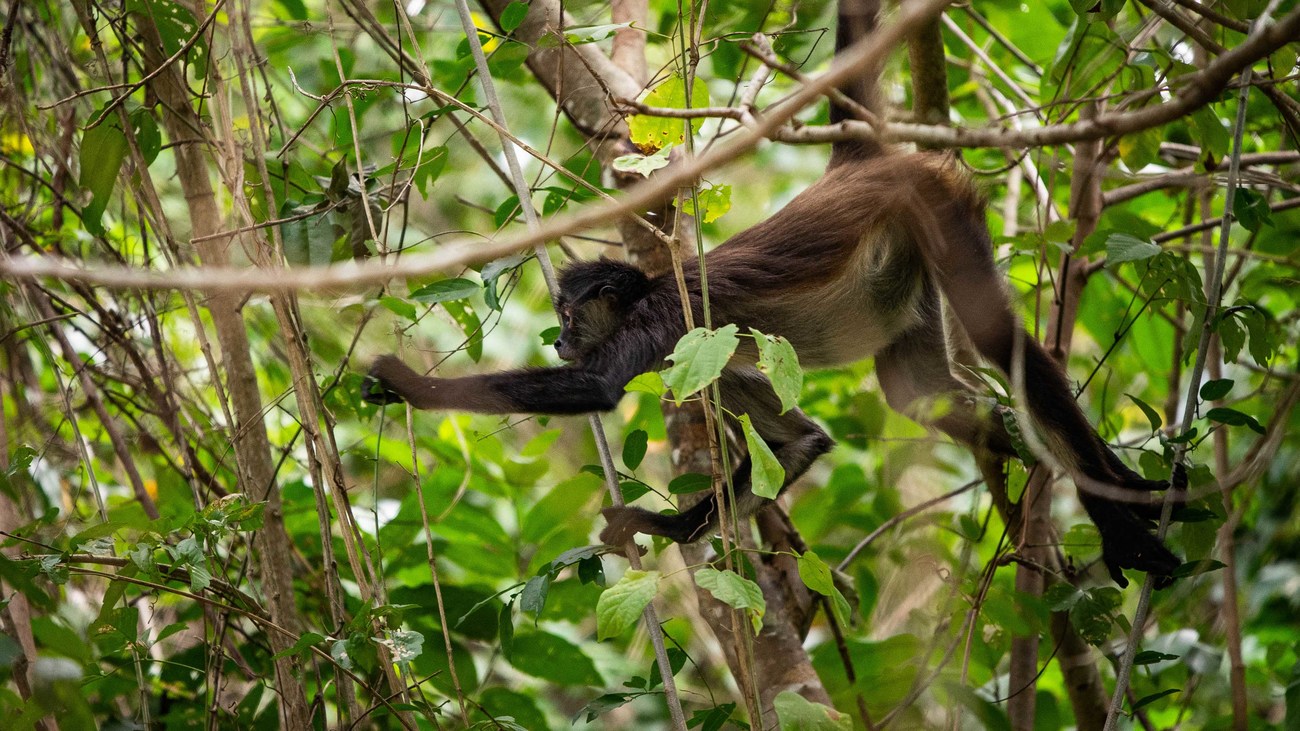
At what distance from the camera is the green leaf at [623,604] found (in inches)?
77.2

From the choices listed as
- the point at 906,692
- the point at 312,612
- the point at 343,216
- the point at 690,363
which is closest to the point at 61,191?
the point at 343,216

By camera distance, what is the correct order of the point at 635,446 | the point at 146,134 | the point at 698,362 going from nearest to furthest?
the point at 698,362
the point at 635,446
the point at 146,134

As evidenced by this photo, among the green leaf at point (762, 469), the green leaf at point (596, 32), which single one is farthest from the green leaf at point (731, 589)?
the green leaf at point (596, 32)

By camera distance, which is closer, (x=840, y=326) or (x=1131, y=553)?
(x=1131, y=553)

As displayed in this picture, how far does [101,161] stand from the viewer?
2.93 meters

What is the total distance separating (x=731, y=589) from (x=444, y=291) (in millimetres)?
1113

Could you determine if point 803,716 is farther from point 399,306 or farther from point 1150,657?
point 399,306

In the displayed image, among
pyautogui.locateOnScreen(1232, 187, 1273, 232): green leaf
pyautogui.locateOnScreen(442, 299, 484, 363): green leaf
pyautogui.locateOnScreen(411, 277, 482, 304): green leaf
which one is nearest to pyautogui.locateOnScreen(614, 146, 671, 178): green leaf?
pyautogui.locateOnScreen(411, 277, 482, 304): green leaf

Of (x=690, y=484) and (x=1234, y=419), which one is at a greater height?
→ (x=1234, y=419)

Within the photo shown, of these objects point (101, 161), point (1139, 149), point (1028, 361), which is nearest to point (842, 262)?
point (1028, 361)

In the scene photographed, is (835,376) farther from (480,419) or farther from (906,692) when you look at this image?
(906,692)

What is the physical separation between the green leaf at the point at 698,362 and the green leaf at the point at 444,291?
87 cm

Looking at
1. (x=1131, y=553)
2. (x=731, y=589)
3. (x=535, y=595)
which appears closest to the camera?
(x=731, y=589)

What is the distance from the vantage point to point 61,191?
358cm
